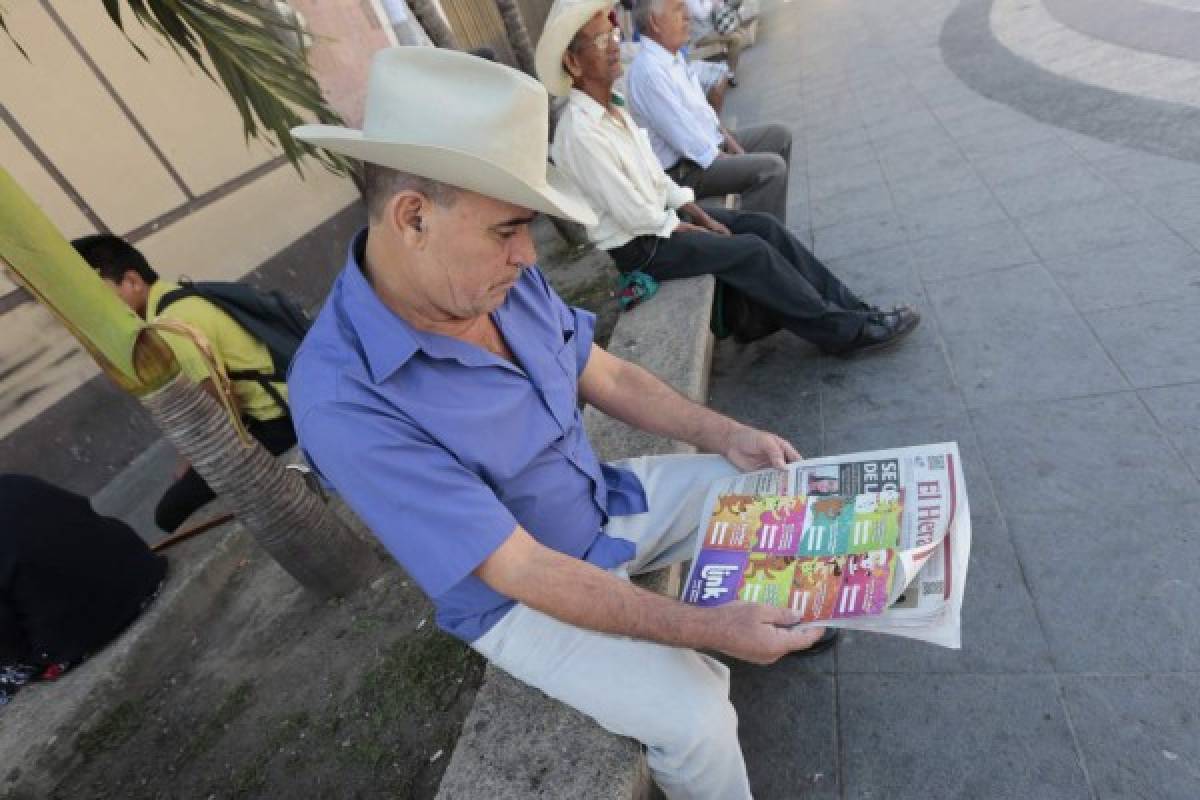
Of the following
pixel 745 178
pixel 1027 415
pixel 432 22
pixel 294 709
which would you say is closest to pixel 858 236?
pixel 745 178

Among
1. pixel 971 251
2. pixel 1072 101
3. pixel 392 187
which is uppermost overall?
pixel 392 187

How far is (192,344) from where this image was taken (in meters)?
2.52

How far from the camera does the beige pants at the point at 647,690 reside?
4.82 ft

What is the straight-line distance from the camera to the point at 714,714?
148 centimetres

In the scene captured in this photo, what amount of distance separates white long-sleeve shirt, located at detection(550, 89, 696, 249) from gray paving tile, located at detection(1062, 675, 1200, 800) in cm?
232

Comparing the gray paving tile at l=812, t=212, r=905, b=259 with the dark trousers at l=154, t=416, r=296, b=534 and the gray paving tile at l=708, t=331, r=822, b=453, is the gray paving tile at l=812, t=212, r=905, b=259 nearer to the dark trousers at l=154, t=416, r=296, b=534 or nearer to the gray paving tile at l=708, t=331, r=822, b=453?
the gray paving tile at l=708, t=331, r=822, b=453

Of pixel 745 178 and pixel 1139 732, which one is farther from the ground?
pixel 745 178

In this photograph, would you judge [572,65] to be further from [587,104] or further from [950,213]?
[950,213]

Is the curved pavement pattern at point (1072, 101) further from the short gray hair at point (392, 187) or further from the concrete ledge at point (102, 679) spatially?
the concrete ledge at point (102, 679)

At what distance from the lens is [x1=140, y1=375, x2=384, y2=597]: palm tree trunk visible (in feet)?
7.41

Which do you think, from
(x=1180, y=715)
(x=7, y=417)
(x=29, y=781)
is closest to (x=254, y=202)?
(x=7, y=417)

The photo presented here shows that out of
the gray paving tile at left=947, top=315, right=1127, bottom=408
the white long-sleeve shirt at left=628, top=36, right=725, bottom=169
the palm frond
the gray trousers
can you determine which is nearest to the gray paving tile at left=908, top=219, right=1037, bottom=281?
the gray paving tile at left=947, top=315, right=1127, bottom=408

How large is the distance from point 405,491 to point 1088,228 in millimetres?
3809

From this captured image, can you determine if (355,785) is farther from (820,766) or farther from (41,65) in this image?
(41,65)
